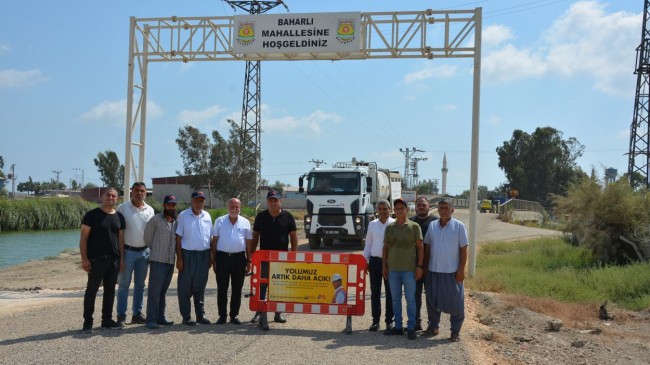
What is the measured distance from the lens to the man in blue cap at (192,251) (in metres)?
9.29

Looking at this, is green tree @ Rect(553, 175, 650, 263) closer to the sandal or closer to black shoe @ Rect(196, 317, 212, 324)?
the sandal

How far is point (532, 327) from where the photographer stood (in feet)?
35.1

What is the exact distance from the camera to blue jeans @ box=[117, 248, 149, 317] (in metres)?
9.18

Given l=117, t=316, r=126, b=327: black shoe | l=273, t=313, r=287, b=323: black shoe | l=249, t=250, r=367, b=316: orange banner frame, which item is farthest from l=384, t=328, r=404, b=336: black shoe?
l=117, t=316, r=126, b=327: black shoe

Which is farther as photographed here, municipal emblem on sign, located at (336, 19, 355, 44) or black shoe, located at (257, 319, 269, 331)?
municipal emblem on sign, located at (336, 19, 355, 44)

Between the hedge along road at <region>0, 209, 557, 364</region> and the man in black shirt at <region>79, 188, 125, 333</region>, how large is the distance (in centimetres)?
47

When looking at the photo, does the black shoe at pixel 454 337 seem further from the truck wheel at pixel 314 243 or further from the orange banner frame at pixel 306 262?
the truck wheel at pixel 314 243

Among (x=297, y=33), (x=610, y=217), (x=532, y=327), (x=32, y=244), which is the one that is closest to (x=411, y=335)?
(x=532, y=327)

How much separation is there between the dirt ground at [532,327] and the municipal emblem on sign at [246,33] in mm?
7070

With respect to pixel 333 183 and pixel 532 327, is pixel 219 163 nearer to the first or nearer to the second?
pixel 333 183

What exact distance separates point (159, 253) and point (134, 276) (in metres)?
0.48

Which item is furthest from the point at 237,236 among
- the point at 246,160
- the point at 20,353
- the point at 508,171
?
the point at 508,171

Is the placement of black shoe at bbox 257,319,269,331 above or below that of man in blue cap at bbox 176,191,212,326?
below

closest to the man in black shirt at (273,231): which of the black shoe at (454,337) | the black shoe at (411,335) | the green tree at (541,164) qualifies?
the black shoe at (411,335)
